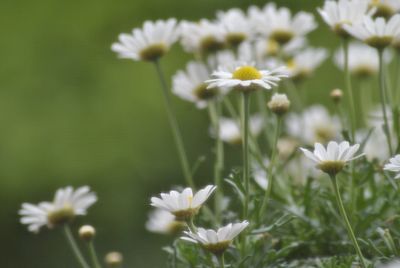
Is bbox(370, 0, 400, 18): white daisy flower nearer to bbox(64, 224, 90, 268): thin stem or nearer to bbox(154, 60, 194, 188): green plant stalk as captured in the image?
bbox(154, 60, 194, 188): green plant stalk

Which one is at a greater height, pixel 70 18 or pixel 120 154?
pixel 70 18

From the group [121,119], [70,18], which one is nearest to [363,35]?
[121,119]

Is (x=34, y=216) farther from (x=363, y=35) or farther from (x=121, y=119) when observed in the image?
(x=121, y=119)

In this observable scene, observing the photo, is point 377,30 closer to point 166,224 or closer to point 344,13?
point 344,13

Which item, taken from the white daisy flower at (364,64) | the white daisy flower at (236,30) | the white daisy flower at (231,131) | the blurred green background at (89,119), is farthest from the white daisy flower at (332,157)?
the blurred green background at (89,119)

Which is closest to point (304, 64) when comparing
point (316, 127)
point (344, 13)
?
point (316, 127)

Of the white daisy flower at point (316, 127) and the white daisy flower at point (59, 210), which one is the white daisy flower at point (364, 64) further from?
the white daisy flower at point (59, 210)

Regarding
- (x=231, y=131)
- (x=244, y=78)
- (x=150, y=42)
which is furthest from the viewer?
(x=231, y=131)
